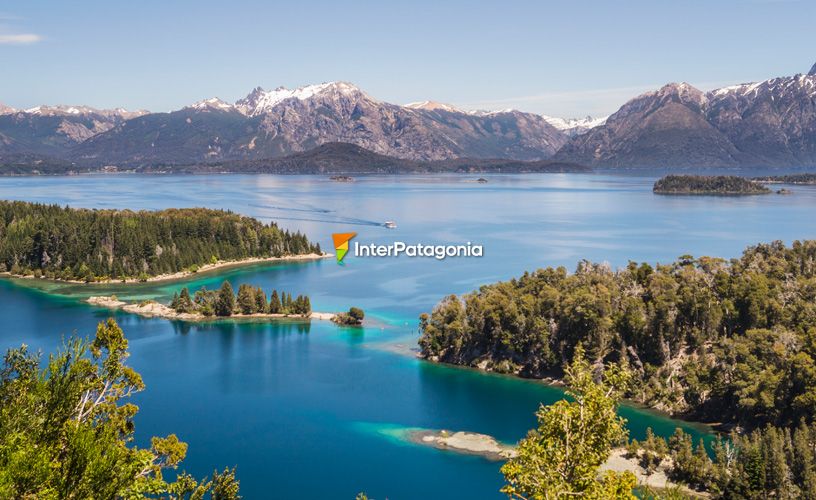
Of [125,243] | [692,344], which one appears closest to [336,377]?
[692,344]

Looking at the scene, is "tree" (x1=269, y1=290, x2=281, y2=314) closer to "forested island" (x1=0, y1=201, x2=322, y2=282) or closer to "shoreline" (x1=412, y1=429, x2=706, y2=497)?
"forested island" (x1=0, y1=201, x2=322, y2=282)

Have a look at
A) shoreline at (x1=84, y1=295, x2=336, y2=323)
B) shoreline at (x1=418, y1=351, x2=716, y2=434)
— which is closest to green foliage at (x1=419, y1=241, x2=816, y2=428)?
shoreline at (x1=418, y1=351, x2=716, y2=434)

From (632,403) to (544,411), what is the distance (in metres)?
38.9

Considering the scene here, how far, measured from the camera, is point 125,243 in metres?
105

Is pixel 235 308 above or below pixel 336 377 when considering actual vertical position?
above

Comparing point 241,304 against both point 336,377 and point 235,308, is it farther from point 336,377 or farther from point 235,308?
point 336,377

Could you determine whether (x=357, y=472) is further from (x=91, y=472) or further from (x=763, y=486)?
(x=91, y=472)

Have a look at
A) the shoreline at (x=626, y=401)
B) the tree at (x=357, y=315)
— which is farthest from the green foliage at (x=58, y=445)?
the tree at (x=357, y=315)

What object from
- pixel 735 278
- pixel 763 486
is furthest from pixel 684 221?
pixel 763 486

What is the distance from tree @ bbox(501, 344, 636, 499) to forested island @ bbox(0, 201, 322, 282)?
94.3 metres

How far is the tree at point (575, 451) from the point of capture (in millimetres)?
14695

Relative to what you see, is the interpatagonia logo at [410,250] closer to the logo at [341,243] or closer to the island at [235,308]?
the logo at [341,243]

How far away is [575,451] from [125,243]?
101 meters

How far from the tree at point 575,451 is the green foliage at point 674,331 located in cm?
3322
